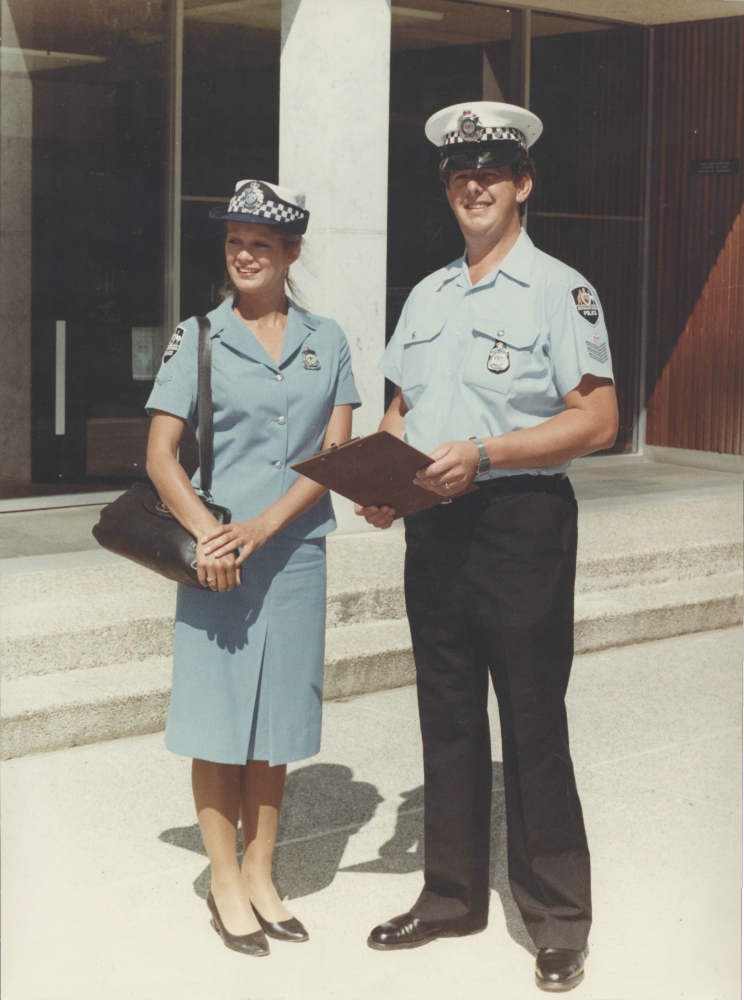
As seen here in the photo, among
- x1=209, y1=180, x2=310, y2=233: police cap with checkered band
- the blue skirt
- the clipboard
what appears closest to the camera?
the clipboard

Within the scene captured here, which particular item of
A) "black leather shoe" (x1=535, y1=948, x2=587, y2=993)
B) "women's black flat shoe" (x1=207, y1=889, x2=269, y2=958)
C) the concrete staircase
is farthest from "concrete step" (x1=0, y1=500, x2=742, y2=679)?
"black leather shoe" (x1=535, y1=948, x2=587, y2=993)

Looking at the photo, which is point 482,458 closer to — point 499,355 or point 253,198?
point 499,355

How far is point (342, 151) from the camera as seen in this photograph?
22.7 feet

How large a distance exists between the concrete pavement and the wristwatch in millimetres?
1263

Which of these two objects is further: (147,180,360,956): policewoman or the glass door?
the glass door

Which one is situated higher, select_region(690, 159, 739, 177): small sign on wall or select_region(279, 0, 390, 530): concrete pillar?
select_region(690, 159, 739, 177): small sign on wall

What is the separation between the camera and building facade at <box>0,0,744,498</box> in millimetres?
7082

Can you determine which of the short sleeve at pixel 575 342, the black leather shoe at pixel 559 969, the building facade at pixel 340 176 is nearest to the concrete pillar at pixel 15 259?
the building facade at pixel 340 176

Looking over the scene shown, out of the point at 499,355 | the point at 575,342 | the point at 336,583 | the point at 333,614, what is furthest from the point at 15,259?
the point at 575,342

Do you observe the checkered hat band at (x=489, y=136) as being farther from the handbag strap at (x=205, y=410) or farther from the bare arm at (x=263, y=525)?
the bare arm at (x=263, y=525)

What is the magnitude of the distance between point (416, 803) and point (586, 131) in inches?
298

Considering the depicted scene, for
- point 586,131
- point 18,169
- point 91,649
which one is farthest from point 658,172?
point 91,649

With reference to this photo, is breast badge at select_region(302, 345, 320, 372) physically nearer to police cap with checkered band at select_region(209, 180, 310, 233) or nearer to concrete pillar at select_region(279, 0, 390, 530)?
police cap with checkered band at select_region(209, 180, 310, 233)

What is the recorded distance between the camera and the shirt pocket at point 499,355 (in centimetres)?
315
